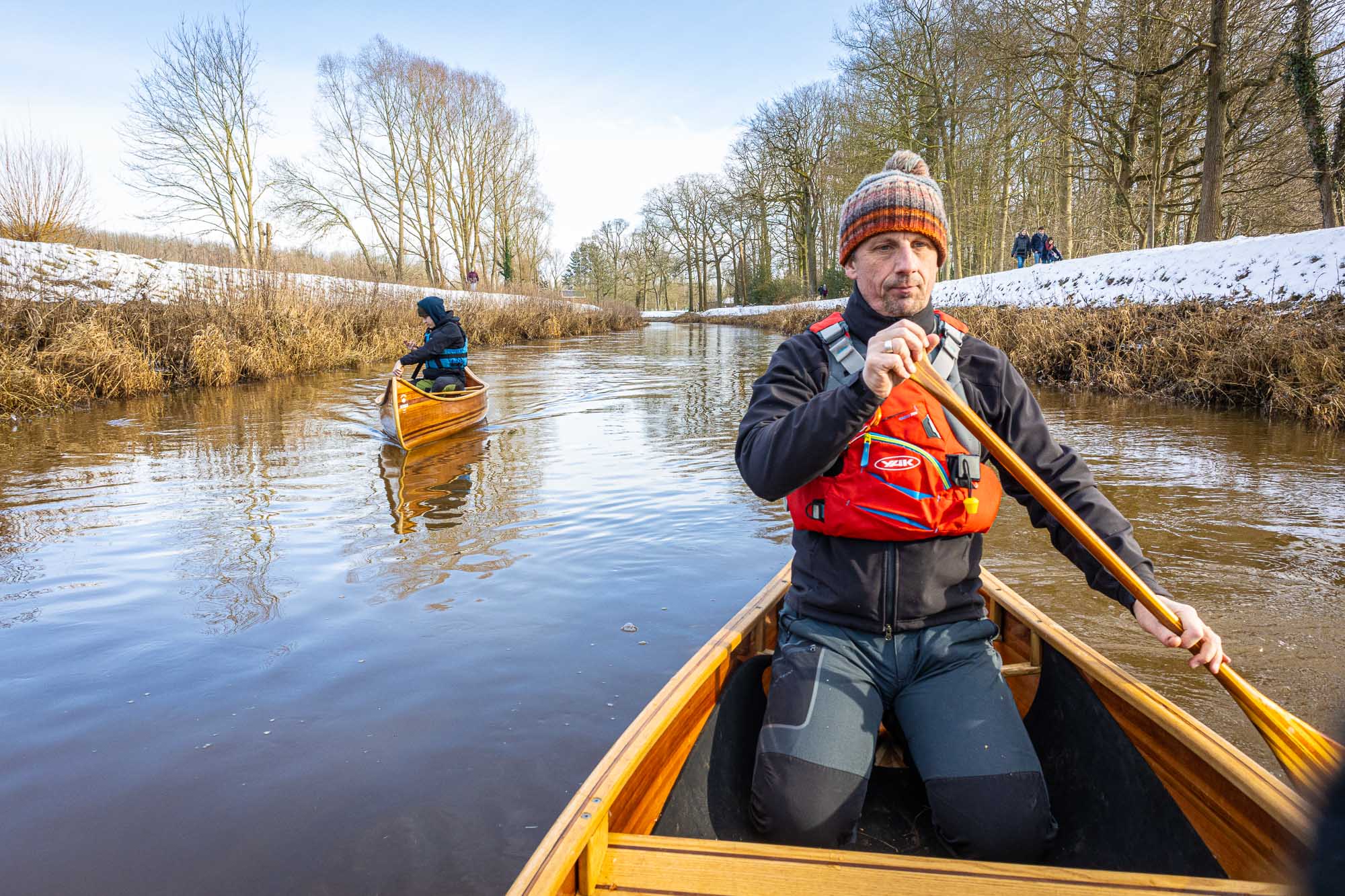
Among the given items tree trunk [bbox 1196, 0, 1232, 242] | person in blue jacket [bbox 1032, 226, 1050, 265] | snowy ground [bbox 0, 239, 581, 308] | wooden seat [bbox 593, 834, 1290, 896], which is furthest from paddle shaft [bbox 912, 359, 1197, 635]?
person in blue jacket [bbox 1032, 226, 1050, 265]

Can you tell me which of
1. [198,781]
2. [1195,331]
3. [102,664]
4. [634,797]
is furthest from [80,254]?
[1195,331]

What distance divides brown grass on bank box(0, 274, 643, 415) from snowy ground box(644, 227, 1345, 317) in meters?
13.6

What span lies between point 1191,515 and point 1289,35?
12.6 meters

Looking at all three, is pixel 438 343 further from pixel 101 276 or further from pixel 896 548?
pixel 896 548

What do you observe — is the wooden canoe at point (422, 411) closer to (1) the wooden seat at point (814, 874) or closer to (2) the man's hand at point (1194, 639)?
(1) the wooden seat at point (814, 874)

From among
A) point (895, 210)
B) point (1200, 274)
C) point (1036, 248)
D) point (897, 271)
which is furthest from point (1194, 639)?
point (1036, 248)

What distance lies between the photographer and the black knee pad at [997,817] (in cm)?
171

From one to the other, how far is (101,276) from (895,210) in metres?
13.5

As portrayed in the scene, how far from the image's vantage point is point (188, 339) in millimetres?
11672

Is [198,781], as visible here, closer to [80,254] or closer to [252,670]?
[252,670]

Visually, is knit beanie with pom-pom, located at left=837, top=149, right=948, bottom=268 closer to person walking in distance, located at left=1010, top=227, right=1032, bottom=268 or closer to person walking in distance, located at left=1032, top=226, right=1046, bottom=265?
person walking in distance, located at left=1032, top=226, right=1046, bottom=265

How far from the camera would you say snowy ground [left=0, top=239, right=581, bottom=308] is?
10102 millimetres

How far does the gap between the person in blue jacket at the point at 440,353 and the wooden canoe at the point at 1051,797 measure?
6923mm

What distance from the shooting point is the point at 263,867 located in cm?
210
